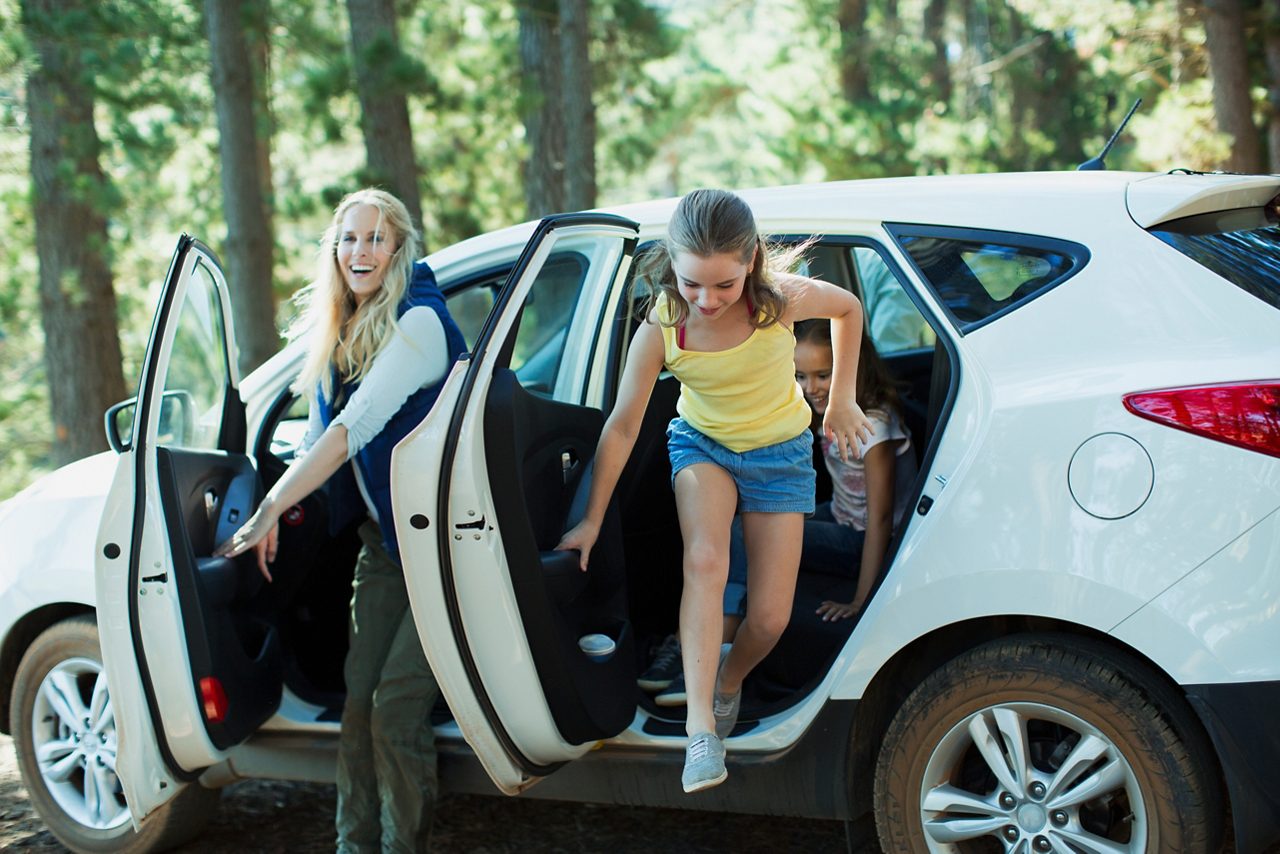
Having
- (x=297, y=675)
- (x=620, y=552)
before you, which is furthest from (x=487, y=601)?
(x=297, y=675)

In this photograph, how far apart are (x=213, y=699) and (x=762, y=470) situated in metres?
1.59

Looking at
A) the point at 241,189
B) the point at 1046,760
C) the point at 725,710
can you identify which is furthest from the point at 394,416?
the point at 241,189

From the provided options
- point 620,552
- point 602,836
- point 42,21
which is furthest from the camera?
point 42,21

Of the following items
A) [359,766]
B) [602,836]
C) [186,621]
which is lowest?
[602,836]

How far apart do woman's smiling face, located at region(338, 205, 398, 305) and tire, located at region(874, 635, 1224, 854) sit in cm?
182

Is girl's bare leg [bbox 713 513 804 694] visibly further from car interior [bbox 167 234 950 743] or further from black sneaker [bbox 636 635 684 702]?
black sneaker [bbox 636 635 684 702]

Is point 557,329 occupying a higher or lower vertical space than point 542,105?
lower

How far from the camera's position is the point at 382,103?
33.2 ft

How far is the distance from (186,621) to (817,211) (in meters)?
1.97

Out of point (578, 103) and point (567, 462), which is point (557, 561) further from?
point (578, 103)

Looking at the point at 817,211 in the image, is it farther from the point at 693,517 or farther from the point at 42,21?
the point at 42,21

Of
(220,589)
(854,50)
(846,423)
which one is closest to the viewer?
(846,423)

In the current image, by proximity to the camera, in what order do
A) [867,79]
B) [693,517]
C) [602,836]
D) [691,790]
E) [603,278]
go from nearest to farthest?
[691,790] → [693,517] → [603,278] → [602,836] → [867,79]

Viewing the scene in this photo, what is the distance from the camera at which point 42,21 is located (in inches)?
446
